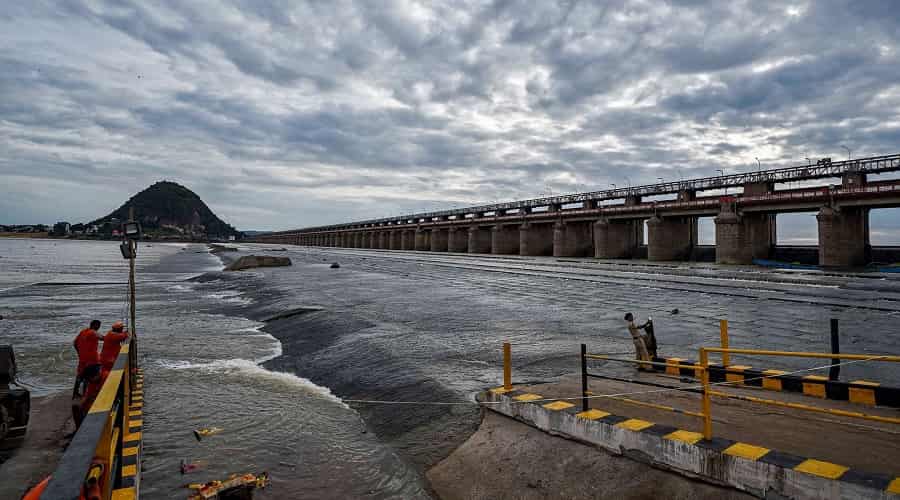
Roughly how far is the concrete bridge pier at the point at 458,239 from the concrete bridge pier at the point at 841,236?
7338 cm

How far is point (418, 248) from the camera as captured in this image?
429 feet

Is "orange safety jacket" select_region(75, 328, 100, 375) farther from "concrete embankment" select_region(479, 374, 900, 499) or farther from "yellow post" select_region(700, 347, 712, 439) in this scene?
"yellow post" select_region(700, 347, 712, 439)

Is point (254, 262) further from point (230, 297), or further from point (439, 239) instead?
point (439, 239)

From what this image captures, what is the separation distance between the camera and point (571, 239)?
78.3m

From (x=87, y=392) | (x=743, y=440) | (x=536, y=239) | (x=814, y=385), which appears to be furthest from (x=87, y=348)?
(x=536, y=239)

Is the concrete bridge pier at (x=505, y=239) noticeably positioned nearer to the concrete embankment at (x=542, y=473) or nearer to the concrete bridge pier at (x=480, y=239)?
the concrete bridge pier at (x=480, y=239)

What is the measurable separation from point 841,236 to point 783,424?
48.6 meters

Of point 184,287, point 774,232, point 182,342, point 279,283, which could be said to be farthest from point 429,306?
point 774,232

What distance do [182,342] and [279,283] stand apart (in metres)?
19.9

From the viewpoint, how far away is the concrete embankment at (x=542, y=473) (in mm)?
5875

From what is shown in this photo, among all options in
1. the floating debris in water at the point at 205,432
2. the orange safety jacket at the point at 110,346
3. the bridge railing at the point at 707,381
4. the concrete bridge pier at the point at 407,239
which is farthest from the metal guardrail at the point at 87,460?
the concrete bridge pier at the point at 407,239

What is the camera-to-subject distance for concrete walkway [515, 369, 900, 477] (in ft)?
18.5

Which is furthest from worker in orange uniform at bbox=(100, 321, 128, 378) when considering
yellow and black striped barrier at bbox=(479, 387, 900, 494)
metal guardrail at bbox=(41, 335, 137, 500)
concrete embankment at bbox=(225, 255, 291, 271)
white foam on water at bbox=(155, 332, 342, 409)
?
concrete embankment at bbox=(225, 255, 291, 271)

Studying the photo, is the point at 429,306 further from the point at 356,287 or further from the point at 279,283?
the point at 279,283
